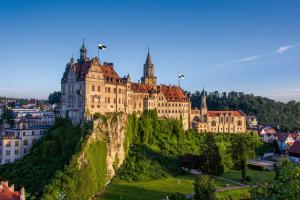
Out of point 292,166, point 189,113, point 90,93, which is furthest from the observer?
point 189,113

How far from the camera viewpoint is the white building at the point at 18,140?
72.1 meters

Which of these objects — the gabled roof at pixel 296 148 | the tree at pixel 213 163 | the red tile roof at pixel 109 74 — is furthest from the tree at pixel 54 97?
the gabled roof at pixel 296 148

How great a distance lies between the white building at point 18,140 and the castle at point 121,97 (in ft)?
25.9

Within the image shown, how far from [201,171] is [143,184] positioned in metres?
17.0

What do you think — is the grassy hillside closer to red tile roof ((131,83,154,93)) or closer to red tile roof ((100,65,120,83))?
red tile roof ((100,65,120,83))

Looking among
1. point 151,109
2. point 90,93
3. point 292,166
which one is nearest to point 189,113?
point 151,109

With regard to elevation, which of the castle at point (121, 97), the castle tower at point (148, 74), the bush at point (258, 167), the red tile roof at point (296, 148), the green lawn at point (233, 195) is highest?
the castle tower at point (148, 74)

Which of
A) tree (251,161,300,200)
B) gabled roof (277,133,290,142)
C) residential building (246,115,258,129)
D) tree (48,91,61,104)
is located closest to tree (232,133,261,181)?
gabled roof (277,133,290,142)

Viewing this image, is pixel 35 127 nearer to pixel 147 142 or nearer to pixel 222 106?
pixel 147 142

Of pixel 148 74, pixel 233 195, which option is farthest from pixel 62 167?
pixel 148 74

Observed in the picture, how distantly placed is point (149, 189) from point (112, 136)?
54.5 feet

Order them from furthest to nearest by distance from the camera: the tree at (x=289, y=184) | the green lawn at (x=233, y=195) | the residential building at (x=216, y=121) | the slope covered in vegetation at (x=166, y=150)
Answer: the residential building at (x=216, y=121) → the slope covered in vegetation at (x=166, y=150) → the green lawn at (x=233, y=195) → the tree at (x=289, y=184)

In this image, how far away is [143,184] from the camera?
68.8 meters

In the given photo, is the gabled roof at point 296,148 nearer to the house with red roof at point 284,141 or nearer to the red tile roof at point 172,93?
the house with red roof at point 284,141
